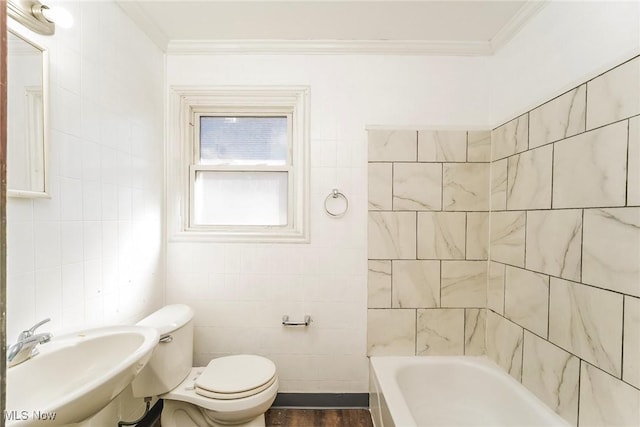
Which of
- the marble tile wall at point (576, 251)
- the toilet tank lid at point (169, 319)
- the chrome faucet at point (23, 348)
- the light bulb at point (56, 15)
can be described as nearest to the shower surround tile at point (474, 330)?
the marble tile wall at point (576, 251)

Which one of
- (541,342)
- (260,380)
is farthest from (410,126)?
(260,380)

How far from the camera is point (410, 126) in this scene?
70.3 inches

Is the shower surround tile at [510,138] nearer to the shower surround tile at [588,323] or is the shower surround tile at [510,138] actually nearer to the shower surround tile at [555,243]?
the shower surround tile at [555,243]

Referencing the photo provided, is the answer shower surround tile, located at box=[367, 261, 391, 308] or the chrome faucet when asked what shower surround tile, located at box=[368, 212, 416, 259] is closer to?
shower surround tile, located at box=[367, 261, 391, 308]

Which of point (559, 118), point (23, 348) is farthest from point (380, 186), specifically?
point (23, 348)

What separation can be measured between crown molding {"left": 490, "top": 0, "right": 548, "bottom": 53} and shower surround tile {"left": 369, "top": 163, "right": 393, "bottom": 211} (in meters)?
0.95

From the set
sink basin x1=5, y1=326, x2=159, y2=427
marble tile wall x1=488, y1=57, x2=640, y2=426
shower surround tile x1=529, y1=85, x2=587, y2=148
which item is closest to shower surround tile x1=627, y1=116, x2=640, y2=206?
marble tile wall x1=488, y1=57, x2=640, y2=426

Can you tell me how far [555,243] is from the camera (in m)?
1.28

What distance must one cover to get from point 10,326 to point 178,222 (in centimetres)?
98

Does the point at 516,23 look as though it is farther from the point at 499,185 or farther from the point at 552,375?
the point at 552,375

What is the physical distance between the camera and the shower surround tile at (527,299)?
4.41 feet

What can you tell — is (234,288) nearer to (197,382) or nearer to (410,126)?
(197,382)

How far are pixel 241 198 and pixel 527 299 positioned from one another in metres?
1.78

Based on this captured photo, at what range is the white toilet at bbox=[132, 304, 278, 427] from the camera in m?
1.36
